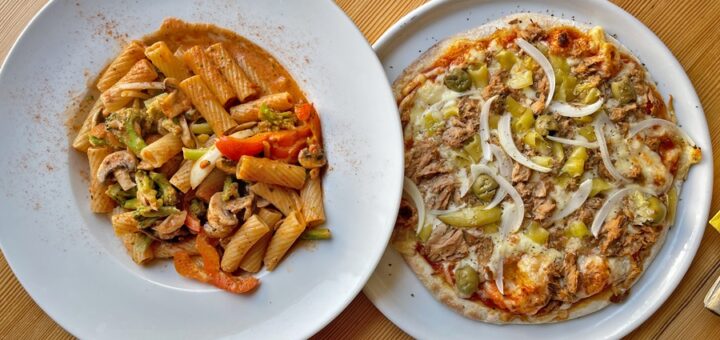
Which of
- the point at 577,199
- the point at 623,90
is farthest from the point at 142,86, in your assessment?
the point at 623,90

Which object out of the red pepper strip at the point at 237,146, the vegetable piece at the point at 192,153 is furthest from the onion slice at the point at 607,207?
the vegetable piece at the point at 192,153

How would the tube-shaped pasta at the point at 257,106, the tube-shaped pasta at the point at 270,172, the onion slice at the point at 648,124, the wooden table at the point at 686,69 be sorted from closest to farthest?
the tube-shaped pasta at the point at 270,172
the tube-shaped pasta at the point at 257,106
the onion slice at the point at 648,124
the wooden table at the point at 686,69

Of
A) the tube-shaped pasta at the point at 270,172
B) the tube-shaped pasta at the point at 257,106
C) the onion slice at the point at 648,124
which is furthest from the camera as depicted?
the onion slice at the point at 648,124

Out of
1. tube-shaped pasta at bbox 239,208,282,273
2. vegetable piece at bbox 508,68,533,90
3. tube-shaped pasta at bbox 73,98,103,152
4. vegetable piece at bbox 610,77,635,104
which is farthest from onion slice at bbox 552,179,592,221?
tube-shaped pasta at bbox 73,98,103,152

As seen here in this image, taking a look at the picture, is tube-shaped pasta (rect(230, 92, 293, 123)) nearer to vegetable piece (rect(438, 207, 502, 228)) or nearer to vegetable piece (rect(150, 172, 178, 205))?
vegetable piece (rect(150, 172, 178, 205))

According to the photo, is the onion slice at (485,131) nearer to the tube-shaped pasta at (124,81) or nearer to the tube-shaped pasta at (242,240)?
the tube-shaped pasta at (242,240)

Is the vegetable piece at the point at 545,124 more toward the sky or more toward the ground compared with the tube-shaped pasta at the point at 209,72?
more toward the ground

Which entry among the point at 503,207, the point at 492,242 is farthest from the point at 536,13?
the point at 492,242
